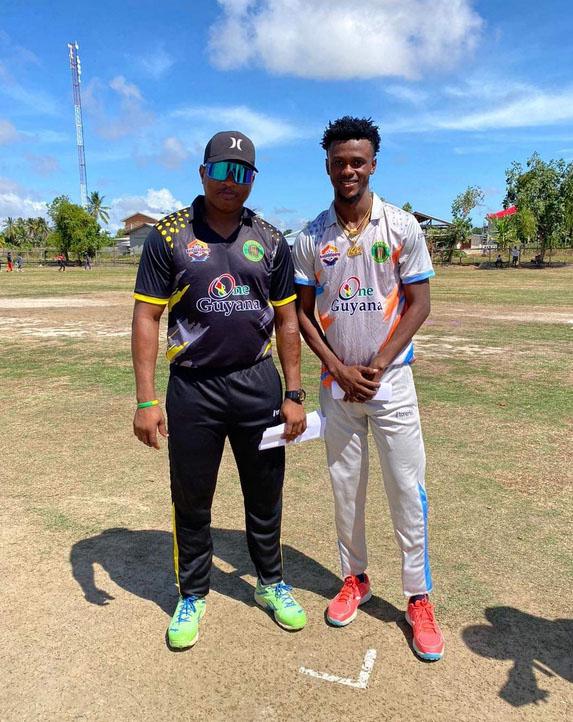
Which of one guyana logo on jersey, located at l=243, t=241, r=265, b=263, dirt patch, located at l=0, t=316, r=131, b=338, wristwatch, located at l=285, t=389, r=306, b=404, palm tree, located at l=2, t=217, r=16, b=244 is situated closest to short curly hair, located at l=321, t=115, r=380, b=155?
one guyana logo on jersey, located at l=243, t=241, r=265, b=263

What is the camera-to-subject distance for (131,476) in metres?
4.88

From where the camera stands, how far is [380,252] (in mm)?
2811

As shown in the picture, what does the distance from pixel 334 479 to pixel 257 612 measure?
0.81 meters

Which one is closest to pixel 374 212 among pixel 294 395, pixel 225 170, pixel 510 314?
pixel 225 170

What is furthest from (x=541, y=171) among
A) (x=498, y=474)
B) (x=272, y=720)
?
(x=272, y=720)

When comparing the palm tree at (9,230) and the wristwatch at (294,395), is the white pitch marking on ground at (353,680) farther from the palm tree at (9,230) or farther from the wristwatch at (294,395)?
the palm tree at (9,230)

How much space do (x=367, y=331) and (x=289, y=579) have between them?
5.09ft

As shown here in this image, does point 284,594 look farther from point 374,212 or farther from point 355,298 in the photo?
point 374,212

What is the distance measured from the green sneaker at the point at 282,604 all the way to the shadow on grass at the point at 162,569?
0.11m

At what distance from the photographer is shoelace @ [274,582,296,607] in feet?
10.0

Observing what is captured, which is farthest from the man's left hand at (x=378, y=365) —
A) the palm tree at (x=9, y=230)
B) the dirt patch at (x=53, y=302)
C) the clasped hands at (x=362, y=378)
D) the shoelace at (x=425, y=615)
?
the palm tree at (x=9, y=230)

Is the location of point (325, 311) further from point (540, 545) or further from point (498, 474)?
point (498, 474)

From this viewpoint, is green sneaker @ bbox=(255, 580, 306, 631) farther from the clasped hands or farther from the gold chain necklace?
the gold chain necklace

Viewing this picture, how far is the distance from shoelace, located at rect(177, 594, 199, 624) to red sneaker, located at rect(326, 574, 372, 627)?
680mm
